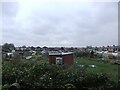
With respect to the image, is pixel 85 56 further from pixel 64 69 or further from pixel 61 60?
pixel 64 69

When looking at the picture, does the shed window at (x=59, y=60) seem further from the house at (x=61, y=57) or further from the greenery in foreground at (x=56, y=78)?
the greenery in foreground at (x=56, y=78)

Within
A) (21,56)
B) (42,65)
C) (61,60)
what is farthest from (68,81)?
(21,56)

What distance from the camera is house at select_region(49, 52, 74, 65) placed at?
17.6 feet

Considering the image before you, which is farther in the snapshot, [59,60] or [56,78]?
[59,60]

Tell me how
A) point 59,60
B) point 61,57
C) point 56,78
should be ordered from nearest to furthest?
point 56,78 → point 59,60 → point 61,57

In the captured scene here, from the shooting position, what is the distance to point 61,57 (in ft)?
18.3

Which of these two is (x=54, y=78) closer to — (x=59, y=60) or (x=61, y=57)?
(x=59, y=60)

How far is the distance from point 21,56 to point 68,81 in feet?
6.64

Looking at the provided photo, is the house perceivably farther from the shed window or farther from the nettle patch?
the nettle patch

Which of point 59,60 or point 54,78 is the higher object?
point 59,60

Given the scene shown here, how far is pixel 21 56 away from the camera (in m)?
5.48

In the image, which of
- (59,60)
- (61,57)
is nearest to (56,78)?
(59,60)

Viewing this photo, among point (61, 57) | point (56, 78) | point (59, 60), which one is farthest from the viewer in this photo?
point (61, 57)

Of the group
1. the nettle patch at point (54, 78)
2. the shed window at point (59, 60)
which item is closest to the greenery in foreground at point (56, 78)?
the nettle patch at point (54, 78)
